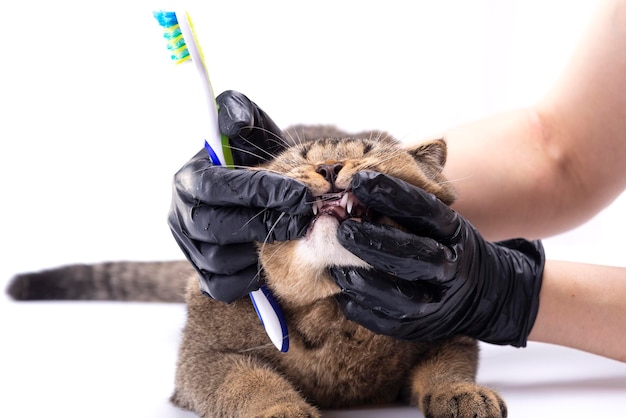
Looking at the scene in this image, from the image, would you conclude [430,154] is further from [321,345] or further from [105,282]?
[105,282]

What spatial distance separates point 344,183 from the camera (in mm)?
1538

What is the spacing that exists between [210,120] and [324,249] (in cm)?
38

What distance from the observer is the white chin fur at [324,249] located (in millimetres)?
1524

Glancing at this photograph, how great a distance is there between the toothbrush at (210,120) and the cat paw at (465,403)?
34 cm

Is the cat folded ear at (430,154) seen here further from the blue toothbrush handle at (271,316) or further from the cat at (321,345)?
the blue toothbrush handle at (271,316)

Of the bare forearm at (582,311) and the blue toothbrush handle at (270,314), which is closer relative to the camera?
the blue toothbrush handle at (270,314)

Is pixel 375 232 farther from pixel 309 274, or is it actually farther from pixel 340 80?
pixel 340 80

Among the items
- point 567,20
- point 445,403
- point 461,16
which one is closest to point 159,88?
point 461,16

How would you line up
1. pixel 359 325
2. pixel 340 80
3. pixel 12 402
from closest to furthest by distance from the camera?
pixel 359 325
pixel 12 402
pixel 340 80

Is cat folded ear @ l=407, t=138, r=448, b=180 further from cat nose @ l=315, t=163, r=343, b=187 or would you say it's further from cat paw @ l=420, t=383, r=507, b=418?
cat paw @ l=420, t=383, r=507, b=418

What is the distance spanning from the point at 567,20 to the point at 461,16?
53 cm

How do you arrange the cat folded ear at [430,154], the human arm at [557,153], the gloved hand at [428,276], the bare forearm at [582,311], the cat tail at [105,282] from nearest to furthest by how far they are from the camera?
1. the gloved hand at [428,276]
2. the cat folded ear at [430,154]
3. the bare forearm at [582,311]
4. the human arm at [557,153]
5. the cat tail at [105,282]

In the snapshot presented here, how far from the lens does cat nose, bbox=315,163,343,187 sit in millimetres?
1556

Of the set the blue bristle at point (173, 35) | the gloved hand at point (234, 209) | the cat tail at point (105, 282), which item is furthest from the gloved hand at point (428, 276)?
the cat tail at point (105, 282)
